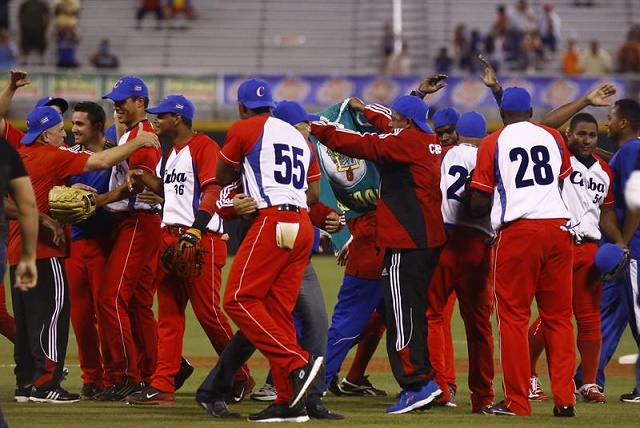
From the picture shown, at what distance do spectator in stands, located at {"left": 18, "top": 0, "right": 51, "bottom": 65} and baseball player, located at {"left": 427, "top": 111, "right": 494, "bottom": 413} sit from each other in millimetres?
19356

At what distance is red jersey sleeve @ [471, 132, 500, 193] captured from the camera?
26.3 feet

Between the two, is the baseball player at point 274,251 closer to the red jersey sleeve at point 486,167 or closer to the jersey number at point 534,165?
the red jersey sleeve at point 486,167

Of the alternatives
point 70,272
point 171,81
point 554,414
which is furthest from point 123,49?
point 554,414

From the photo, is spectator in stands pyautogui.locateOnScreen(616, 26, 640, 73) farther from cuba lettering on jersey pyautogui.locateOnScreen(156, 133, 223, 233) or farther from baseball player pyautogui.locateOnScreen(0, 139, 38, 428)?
baseball player pyautogui.locateOnScreen(0, 139, 38, 428)

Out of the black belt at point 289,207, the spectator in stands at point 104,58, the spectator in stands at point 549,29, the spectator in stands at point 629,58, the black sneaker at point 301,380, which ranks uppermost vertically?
the spectator in stands at point 549,29

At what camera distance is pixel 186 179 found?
8.45 metres

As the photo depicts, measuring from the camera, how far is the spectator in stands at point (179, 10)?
2927 cm

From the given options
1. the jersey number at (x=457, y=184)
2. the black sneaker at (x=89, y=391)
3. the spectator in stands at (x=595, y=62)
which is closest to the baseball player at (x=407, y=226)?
the jersey number at (x=457, y=184)

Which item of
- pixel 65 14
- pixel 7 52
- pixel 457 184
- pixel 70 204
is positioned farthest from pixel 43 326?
pixel 65 14

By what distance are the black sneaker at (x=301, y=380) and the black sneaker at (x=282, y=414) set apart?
0.31ft

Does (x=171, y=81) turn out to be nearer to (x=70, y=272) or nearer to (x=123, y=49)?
(x=123, y=49)

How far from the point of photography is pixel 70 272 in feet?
29.3

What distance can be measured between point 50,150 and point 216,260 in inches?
A: 55.1

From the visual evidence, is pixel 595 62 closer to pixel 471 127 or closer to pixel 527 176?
pixel 471 127
